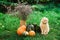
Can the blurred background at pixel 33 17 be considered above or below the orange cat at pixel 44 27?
below

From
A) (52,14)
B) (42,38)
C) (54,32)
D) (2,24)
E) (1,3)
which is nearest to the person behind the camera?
(42,38)

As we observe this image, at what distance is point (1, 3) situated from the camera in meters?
7.53

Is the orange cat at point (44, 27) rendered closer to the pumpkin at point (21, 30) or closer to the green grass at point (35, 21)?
the green grass at point (35, 21)

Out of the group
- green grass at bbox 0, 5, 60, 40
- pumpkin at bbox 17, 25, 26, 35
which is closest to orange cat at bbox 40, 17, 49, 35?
green grass at bbox 0, 5, 60, 40

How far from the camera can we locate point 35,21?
609cm

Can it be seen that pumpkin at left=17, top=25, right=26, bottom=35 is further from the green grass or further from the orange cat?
the orange cat

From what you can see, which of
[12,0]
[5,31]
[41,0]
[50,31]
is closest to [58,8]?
[41,0]

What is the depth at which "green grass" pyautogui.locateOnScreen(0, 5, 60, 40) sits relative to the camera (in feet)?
16.5

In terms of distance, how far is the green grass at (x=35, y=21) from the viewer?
5023mm

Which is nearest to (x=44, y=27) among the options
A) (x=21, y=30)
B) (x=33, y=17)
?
(x=21, y=30)

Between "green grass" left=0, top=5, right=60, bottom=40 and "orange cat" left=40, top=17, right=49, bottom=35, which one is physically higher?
"orange cat" left=40, top=17, right=49, bottom=35

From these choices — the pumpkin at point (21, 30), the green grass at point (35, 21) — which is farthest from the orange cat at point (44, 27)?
the pumpkin at point (21, 30)

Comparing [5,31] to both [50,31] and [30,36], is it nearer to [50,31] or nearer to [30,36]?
[30,36]

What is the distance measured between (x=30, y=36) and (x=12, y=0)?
324 cm
